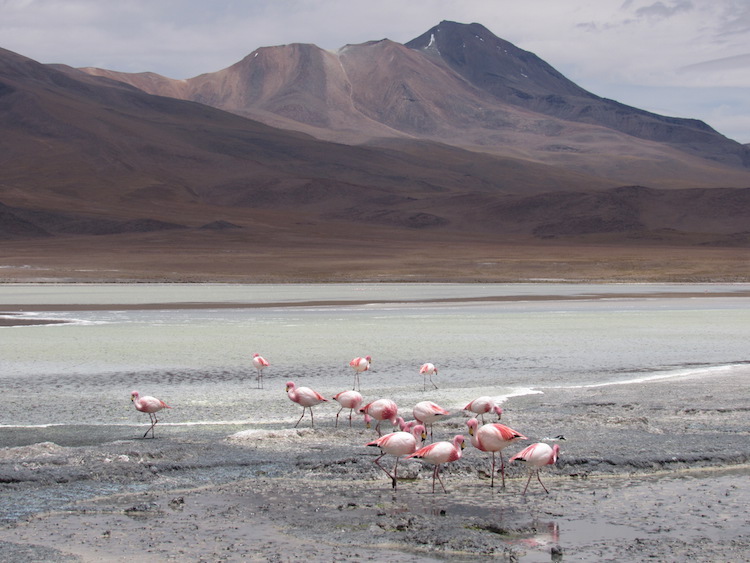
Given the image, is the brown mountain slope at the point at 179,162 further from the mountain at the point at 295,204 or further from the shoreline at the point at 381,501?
the shoreline at the point at 381,501

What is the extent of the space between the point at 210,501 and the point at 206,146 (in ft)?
494

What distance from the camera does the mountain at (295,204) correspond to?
56750 mm

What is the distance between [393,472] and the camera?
809 cm

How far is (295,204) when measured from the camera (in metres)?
123

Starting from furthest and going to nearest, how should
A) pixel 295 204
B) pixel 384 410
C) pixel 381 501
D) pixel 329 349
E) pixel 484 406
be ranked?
pixel 295 204
pixel 329 349
pixel 484 406
pixel 384 410
pixel 381 501

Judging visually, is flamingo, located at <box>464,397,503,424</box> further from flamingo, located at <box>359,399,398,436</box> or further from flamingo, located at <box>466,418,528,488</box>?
flamingo, located at <box>466,418,528,488</box>

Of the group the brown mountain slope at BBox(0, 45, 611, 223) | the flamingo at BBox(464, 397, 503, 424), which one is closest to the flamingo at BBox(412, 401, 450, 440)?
the flamingo at BBox(464, 397, 503, 424)

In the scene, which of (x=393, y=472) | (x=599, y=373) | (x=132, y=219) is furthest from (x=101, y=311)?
(x=132, y=219)

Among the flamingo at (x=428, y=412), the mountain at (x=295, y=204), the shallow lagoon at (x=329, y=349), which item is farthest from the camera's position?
the mountain at (x=295, y=204)

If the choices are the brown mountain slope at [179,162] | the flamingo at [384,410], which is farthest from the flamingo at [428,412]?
the brown mountain slope at [179,162]

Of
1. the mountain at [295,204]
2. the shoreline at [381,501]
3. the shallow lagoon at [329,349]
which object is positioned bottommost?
the shoreline at [381,501]

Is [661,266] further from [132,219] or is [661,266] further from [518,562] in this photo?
[132,219]

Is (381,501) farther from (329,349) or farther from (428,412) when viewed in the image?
(329,349)

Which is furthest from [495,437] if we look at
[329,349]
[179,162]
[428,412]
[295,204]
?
[179,162]
